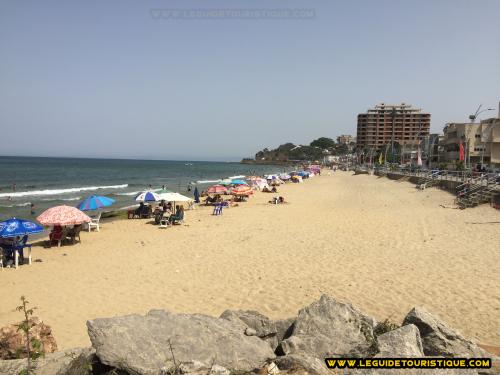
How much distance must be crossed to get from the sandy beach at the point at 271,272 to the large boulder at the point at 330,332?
2.39m

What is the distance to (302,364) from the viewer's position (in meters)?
3.82

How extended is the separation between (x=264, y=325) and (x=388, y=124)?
5645 inches

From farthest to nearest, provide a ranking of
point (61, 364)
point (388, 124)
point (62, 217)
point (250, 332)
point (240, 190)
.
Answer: point (388, 124), point (240, 190), point (62, 217), point (250, 332), point (61, 364)

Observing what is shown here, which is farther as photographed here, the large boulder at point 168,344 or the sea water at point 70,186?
the sea water at point 70,186

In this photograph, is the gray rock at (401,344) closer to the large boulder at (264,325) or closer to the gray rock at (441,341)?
the gray rock at (441,341)

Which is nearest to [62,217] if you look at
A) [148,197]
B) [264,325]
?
[148,197]

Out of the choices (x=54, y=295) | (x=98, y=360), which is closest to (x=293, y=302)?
(x=98, y=360)

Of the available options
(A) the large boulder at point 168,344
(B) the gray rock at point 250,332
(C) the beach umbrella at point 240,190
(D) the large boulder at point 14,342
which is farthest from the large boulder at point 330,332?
(C) the beach umbrella at point 240,190

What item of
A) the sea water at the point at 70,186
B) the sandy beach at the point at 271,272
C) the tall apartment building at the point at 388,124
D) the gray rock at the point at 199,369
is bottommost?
the sea water at the point at 70,186

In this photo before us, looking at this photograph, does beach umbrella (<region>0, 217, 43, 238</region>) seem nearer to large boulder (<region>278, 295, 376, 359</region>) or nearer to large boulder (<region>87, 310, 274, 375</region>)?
large boulder (<region>87, 310, 274, 375</region>)

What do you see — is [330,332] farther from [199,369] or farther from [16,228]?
[16,228]

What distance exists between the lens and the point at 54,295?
27.8 feet

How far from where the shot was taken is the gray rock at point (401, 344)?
3893 millimetres

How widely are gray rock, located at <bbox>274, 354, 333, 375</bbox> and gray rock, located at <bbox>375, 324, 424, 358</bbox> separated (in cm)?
64
